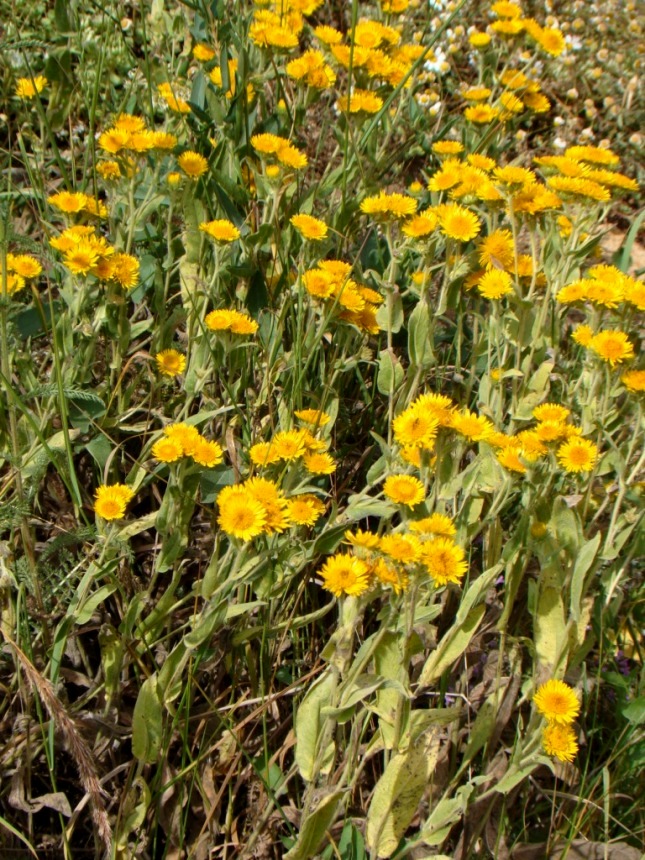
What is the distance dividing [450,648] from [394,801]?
266 mm

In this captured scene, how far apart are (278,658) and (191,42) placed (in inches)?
71.0

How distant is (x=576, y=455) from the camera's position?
1637 millimetres

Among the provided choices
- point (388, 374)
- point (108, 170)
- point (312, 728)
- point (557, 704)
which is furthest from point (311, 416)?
point (108, 170)

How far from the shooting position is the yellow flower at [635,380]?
5.73 feet

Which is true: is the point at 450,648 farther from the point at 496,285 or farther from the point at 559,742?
the point at 496,285

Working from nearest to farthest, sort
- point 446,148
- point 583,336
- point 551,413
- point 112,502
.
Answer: point 112,502 → point 551,413 → point 583,336 → point 446,148

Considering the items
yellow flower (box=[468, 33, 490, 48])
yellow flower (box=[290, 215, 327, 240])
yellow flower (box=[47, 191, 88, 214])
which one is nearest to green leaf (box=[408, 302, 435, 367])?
yellow flower (box=[290, 215, 327, 240])

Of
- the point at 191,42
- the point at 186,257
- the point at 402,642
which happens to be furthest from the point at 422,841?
the point at 191,42

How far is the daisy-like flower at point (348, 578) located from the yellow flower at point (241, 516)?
0.44 ft

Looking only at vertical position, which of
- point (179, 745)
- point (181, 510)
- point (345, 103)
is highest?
point (345, 103)

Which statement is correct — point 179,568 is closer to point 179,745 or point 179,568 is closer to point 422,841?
point 179,745

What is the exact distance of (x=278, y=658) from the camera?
1770 mm

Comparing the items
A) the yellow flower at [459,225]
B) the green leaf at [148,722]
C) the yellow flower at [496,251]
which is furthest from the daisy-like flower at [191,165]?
the green leaf at [148,722]

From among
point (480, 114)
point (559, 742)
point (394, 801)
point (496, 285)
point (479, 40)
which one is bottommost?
point (394, 801)
